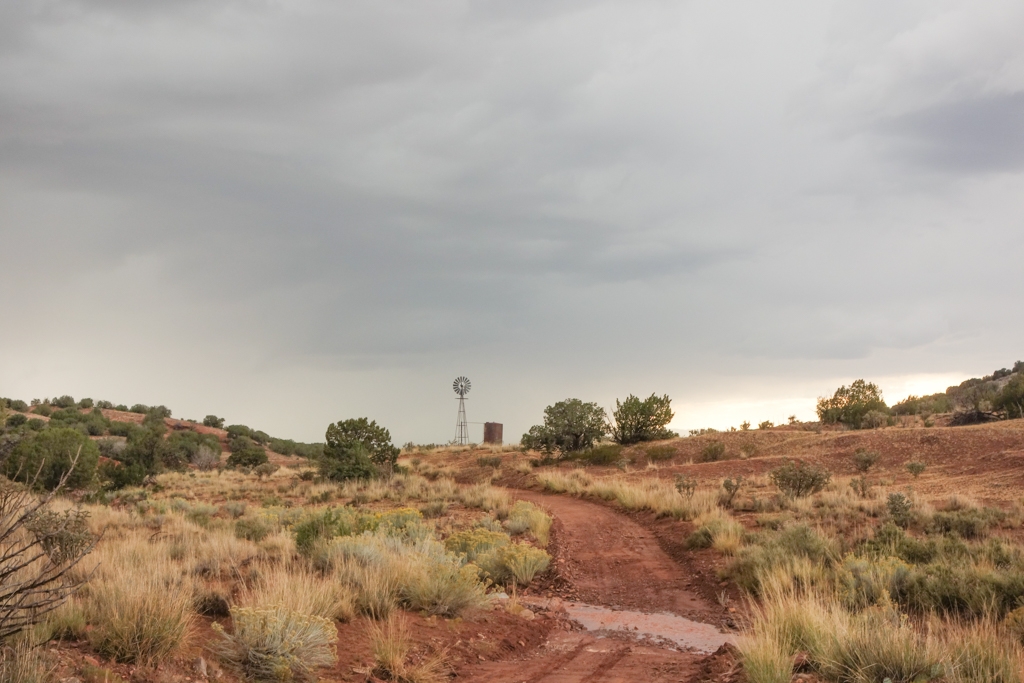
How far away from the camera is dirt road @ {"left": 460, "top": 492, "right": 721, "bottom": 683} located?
8.78 m

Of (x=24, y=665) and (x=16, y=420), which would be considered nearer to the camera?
(x=24, y=665)

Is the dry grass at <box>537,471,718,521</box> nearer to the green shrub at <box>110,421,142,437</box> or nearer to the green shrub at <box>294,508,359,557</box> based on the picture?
the green shrub at <box>294,508,359,557</box>

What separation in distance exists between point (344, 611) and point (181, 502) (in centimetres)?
1845

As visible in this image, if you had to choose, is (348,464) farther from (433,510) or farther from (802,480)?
(802,480)

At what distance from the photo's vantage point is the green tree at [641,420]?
47.2 metres

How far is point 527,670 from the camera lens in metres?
8.95

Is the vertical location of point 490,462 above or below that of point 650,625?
above

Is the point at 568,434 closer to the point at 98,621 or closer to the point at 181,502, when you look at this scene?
the point at 181,502

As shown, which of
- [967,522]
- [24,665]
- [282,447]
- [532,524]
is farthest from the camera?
[282,447]

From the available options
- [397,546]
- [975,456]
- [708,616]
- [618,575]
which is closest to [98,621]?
[397,546]

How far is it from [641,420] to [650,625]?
35.6 m

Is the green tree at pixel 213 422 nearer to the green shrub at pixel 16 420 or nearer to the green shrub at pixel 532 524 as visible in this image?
the green shrub at pixel 16 420

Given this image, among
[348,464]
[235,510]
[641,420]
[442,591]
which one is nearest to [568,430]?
[641,420]

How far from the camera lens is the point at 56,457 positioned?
2844cm
